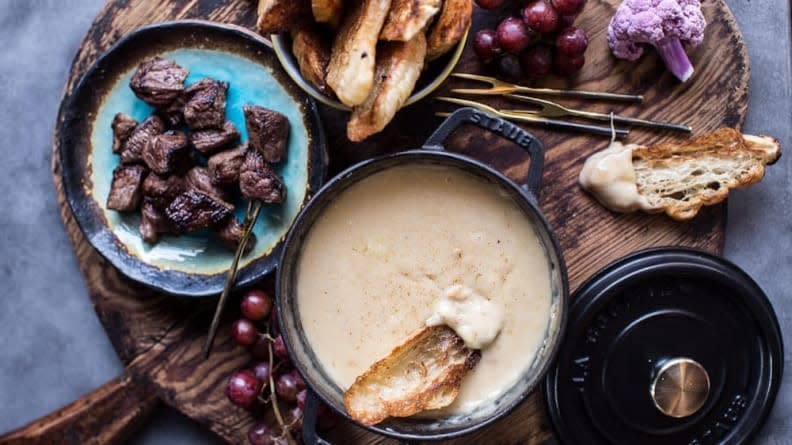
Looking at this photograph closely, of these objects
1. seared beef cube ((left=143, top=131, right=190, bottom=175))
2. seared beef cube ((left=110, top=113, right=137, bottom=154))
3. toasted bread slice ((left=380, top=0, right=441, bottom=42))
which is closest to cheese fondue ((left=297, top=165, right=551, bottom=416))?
toasted bread slice ((left=380, top=0, right=441, bottom=42))

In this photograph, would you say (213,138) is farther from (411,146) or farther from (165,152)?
(411,146)

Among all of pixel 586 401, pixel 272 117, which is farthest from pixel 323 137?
pixel 586 401

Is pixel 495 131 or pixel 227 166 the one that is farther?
pixel 227 166

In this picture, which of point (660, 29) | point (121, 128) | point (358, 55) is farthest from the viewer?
point (121, 128)

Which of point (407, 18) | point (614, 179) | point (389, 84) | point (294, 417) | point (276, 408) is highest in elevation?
point (407, 18)

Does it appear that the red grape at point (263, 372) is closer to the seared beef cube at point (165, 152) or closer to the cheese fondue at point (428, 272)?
the cheese fondue at point (428, 272)

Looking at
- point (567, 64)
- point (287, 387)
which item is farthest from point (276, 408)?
point (567, 64)

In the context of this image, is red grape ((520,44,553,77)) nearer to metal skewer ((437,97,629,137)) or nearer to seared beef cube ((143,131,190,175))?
metal skewer ((437,97,629,137))
